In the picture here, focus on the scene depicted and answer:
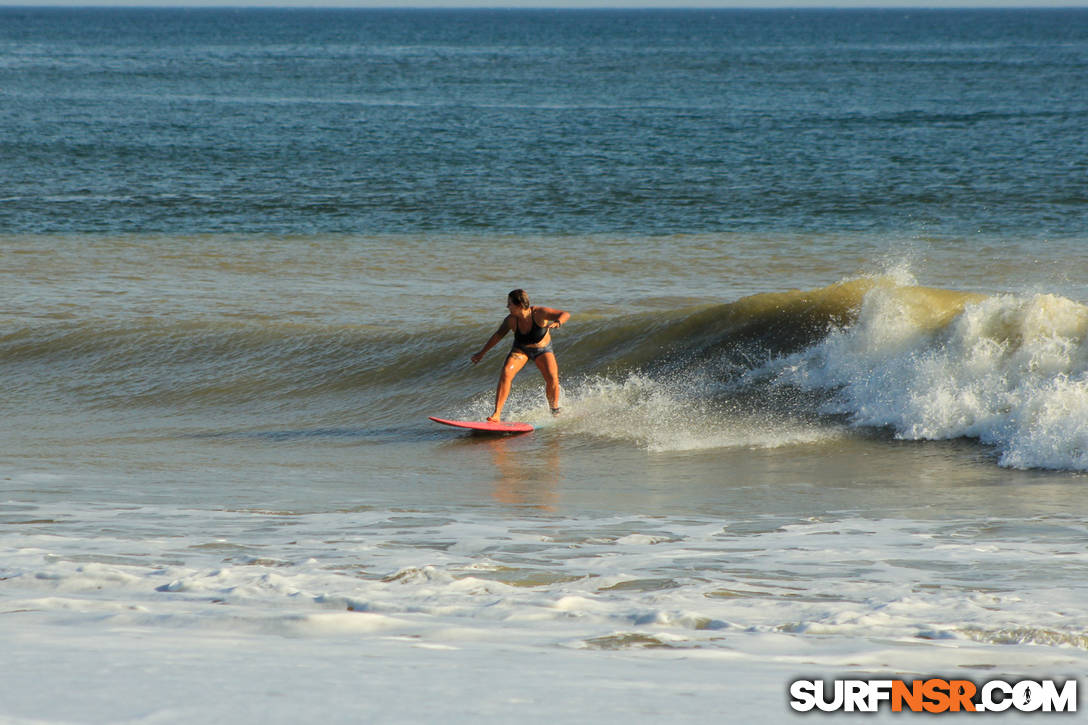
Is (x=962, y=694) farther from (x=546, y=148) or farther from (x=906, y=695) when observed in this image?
(x=546, y=148)

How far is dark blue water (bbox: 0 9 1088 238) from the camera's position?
25.4m

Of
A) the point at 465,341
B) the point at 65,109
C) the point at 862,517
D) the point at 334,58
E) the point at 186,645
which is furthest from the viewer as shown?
the point at 334,58

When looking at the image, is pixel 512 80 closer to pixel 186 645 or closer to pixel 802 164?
pixel 802 164

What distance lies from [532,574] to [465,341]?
8.37m

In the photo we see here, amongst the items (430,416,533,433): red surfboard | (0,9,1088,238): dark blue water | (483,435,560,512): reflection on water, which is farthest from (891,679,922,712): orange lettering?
(0,9,1088,238): dark blue water

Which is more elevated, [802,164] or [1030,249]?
[802,164]

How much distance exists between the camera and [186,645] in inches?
173

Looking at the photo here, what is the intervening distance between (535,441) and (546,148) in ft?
94.0

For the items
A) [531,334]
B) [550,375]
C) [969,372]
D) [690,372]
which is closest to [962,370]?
[969,372]

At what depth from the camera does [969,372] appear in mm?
10727

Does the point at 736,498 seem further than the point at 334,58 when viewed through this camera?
No

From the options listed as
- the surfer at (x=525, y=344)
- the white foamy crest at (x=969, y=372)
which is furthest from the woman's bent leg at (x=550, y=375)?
the white foamy crest at (x=969, y=372)

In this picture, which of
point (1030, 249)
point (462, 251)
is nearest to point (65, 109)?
point (462, 251)

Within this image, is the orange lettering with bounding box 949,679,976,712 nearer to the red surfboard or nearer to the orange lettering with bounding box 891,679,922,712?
the orange lettering with bounding box 891,679,922,712
